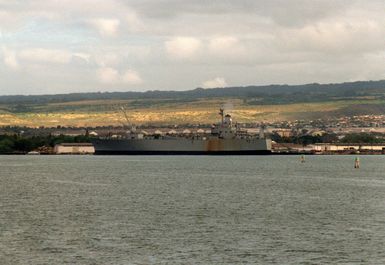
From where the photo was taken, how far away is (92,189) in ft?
334

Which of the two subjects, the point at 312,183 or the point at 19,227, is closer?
the point at 19,227

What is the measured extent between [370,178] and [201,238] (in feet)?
247

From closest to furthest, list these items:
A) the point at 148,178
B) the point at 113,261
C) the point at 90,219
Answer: the point at 113,261 → the point at 90,219 → the point at 148,178

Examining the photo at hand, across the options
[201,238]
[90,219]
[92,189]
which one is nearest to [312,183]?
[92,189]

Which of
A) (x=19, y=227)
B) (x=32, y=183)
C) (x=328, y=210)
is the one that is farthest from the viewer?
(x=32, y=183)

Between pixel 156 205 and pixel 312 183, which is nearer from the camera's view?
pixel 156 205

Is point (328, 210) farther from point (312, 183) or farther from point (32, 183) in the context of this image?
point (32, 183)

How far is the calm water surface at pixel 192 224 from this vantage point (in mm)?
50656

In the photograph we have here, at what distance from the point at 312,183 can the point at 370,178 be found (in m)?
16.7

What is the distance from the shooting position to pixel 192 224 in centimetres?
6375

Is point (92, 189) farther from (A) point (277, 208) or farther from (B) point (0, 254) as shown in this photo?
(B) point (0, 254)

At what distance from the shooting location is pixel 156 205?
79000mm

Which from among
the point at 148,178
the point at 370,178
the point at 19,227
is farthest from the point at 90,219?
the point at 370,178

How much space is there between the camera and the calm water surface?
50.7 meters
